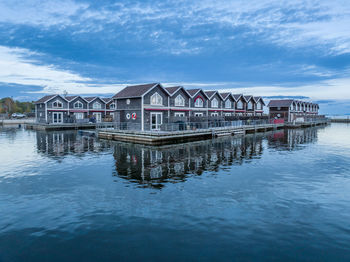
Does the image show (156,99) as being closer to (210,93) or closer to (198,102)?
(198,102)

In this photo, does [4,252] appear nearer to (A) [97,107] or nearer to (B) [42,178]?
(B) [42,178]

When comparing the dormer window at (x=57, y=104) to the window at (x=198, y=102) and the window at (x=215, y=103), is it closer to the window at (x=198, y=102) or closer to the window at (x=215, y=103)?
the window at (x=198, y=102)

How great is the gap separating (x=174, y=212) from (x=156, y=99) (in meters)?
30.1

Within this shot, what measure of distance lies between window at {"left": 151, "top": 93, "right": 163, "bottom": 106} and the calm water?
67.2 feet

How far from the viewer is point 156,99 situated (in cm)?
3944

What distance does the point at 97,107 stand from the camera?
70312 mm

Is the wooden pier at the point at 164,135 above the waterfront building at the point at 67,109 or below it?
below

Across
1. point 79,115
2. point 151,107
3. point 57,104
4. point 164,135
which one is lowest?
point 164,135

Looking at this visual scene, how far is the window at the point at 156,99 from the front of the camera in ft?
128

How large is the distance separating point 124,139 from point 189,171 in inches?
760

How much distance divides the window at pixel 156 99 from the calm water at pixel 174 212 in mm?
20467

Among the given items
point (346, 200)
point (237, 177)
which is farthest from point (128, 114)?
point (346, 200)

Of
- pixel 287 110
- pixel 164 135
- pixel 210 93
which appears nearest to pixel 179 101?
pixel 210 93

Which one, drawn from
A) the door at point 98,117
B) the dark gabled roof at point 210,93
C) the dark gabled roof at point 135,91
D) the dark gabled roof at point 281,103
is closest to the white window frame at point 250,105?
the dark gabled roof at point 281,103
